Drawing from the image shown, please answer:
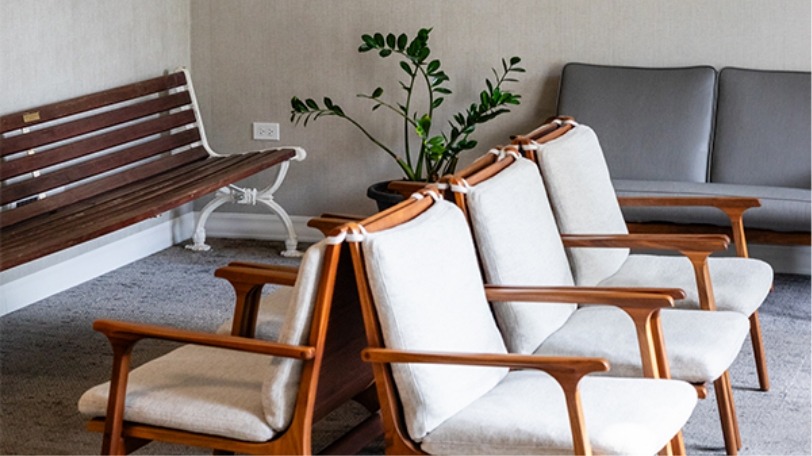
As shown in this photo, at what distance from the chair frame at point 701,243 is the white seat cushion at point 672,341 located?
9cm

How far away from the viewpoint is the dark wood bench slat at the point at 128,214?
4219 millimetres

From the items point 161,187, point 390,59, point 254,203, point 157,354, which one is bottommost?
point 157,354

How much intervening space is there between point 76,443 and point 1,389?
2.05 ft

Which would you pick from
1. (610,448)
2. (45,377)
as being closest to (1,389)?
(45,377)

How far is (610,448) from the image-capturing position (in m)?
2.61

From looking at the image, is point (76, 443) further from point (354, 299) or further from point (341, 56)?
point (341, 56)

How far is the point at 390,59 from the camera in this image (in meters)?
6.36

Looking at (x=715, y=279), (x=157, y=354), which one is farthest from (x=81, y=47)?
(x=715, y=279)

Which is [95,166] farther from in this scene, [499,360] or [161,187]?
[499,360]

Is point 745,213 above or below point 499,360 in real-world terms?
below

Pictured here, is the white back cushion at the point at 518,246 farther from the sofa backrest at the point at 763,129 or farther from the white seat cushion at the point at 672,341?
the sofa backrest at the point at 763,129

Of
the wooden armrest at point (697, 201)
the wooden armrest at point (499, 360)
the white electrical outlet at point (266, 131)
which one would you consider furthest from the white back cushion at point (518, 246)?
the white electrical outlet at point (266, 131)

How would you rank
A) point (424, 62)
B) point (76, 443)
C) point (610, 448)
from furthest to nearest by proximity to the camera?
point (424, 62)
point (76, 443)
point (610, 448)

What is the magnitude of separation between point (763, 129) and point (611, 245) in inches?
84.3
